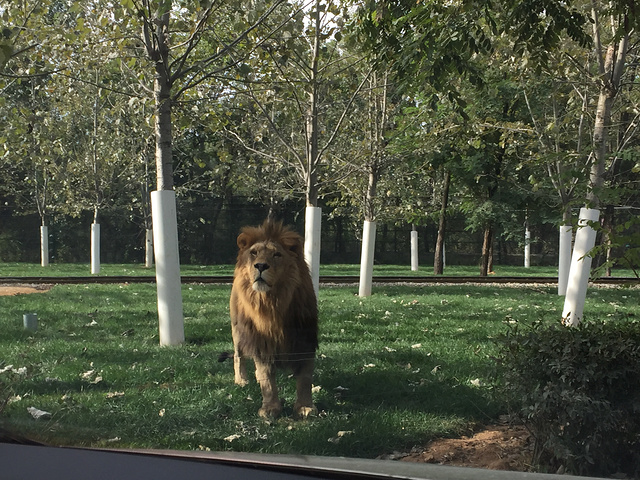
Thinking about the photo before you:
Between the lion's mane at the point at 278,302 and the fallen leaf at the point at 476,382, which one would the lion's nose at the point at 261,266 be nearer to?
the lion's mane at the point at 278,302

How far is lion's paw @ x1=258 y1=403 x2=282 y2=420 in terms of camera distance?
3308mm

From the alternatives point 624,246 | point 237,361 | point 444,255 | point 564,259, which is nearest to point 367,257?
point 237,361

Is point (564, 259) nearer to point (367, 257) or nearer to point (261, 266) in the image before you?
point (367, 257)

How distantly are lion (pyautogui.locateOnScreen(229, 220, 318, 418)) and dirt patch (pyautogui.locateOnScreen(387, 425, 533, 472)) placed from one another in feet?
2.99

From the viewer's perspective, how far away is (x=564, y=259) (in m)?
9.48

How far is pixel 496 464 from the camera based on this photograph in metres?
2.56

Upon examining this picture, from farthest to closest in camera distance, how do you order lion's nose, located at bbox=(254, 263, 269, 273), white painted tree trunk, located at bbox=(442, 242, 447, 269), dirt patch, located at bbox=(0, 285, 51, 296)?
white painted tree trunk, located at bbox=(442, 242, 447, 269)
dirt patch, located at bbox=(0, 285, 51, 296)
lion's nose, located at bbox=(254, 263, 269, 273)

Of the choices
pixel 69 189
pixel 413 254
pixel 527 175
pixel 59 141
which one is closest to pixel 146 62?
pixel 59 141

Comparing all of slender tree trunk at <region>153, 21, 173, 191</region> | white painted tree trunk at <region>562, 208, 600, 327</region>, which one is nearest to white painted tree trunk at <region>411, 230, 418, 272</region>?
white painted tree trunk at <region>562, 208, 600, 327</region>

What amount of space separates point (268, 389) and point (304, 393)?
260 mm

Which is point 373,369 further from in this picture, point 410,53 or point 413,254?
point 413,254

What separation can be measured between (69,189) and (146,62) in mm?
2474

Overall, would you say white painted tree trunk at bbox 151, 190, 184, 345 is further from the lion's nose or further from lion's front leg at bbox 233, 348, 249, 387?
the lion's nose

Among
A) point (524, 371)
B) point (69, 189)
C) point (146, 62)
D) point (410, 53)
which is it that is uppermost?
point (146, 62)
